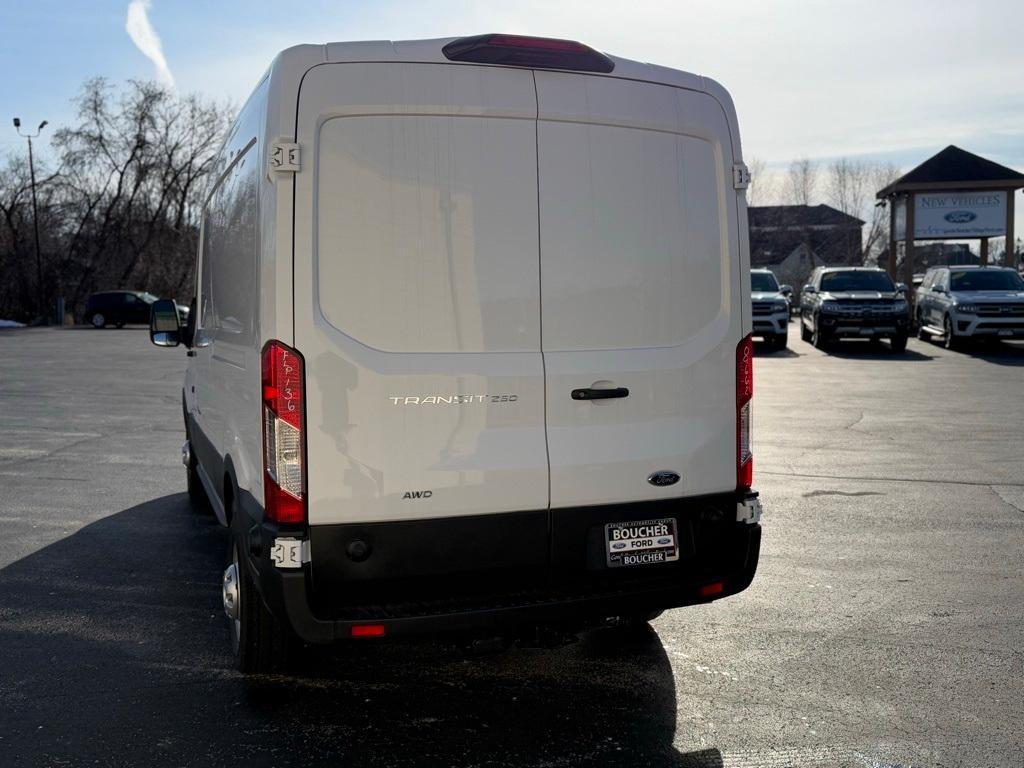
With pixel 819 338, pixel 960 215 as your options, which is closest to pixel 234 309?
pixel 819 338

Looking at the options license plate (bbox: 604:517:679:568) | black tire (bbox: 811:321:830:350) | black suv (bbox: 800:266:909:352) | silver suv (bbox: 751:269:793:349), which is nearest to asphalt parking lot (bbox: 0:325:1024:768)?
license plate (bbox: 604:517:679:568)

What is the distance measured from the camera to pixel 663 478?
4094 mm

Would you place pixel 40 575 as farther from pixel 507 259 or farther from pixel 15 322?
pixel 15 322

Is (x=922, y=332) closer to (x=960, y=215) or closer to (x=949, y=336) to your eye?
(x=949, y=336)

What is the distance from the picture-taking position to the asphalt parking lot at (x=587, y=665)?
12.2 feet

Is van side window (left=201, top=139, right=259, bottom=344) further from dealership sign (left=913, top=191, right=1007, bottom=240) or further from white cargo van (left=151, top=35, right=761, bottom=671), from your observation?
dealership sign (left=913, top=191, right=1007, bottom=240)

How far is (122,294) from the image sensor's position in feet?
141

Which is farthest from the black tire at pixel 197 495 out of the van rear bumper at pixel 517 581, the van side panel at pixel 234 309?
the van rear bumper at pixel 517 581

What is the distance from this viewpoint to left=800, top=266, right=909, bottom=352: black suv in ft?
73.1

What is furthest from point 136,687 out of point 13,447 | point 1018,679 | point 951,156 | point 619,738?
point 951,156

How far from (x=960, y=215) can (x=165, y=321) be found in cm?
2864

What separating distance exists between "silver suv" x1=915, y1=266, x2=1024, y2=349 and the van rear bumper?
63.0 feet

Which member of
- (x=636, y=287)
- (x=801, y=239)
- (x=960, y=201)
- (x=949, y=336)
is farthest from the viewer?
(x=801, y=239)

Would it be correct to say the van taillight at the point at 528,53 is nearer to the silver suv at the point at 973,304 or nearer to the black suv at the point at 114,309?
the silver suv at the point at 973,304
